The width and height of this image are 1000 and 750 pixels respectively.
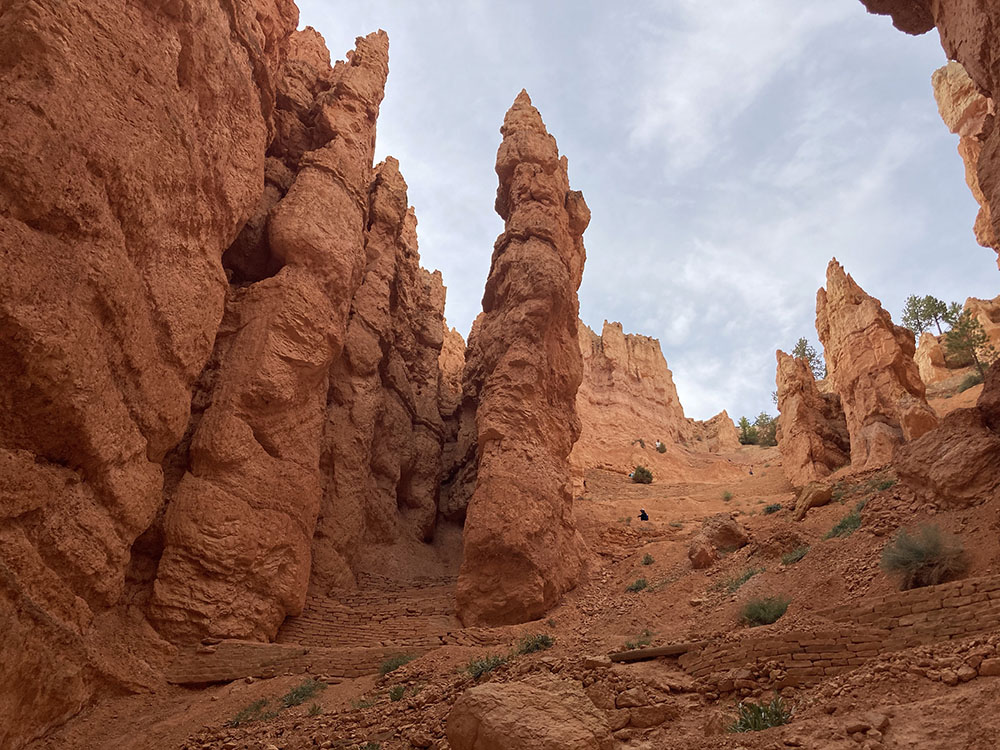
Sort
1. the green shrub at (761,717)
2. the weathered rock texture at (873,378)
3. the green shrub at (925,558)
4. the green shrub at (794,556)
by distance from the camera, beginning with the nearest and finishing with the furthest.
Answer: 1. the green shrub at (761,717)
2. the green shrub at (925,558)
3. the green shrub at (794,556)
4. the weathered rock texture at (873,378)

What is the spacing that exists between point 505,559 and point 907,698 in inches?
408

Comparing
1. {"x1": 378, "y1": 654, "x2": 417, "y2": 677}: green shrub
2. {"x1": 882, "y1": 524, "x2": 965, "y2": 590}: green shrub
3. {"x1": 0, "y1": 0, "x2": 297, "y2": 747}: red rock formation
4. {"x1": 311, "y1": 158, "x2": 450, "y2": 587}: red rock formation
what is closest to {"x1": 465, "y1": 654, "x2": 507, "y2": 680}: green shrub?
{"x1": 378, "y1": 654, "x2": 417, "y2": 677}: green shrub

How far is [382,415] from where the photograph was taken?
21.4 meters

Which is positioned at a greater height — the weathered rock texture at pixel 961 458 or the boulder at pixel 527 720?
the weathered rock texture at pixel 961 458

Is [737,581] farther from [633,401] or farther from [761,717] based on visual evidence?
[633,401]

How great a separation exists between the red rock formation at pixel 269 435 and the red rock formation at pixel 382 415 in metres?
1.86

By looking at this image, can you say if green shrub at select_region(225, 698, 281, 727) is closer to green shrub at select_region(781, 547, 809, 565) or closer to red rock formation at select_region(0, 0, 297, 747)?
red rock formation at select_region(0, 0, 297, 747)

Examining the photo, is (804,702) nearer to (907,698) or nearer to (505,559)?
(907,698)

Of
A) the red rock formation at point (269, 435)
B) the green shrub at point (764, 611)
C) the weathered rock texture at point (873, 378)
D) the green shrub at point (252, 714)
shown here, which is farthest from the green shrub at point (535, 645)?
the weathered rock texture at point (873, 378)

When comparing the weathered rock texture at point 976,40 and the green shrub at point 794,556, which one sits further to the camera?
the green shrub at point 794,556

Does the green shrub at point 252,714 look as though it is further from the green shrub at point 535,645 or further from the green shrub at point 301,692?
the green shrub at point 535,645

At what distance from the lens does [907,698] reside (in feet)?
20.0

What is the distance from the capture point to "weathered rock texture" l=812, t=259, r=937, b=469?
22.5 m

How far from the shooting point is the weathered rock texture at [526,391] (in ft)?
51.1
